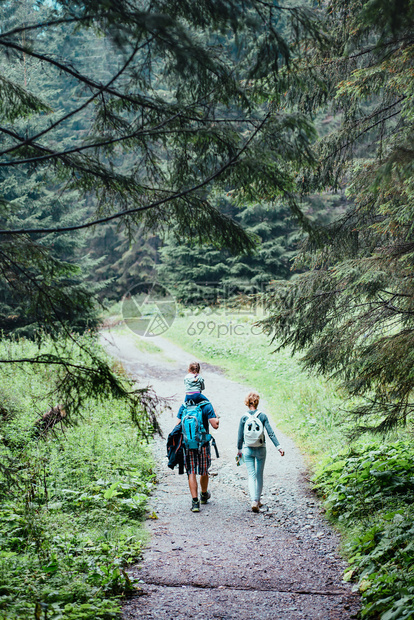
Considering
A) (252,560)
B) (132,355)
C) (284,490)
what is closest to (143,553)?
(252,560)

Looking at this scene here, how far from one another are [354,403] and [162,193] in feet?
23.9

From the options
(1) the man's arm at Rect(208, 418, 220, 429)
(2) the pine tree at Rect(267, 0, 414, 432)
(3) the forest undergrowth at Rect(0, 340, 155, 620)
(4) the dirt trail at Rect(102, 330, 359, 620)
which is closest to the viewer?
(3) the forest undergrowth at Rect(0, 340, 155, 620)

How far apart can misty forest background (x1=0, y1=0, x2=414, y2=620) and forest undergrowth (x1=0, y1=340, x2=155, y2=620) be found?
0.03 metres

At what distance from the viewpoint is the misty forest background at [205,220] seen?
3.54 m

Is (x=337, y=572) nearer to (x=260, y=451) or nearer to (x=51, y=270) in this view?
(x=260, y=451)

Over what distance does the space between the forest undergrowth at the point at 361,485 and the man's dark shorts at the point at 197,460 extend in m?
1.68

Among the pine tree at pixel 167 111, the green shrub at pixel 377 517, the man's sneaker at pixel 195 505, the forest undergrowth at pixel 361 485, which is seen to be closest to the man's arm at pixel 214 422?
the man's sneaker at pixel 195 505

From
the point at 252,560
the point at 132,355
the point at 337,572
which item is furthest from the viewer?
the point at 132,355

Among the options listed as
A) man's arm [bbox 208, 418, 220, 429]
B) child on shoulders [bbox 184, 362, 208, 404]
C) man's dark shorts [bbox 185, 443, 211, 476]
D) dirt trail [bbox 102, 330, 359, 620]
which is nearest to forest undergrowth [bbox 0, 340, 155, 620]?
dirt trail [bbox 102, 330, 359, 620]

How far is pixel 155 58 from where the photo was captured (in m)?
3.75

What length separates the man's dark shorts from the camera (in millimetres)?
6457

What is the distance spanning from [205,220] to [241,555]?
359cm

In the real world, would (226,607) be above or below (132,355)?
→ below

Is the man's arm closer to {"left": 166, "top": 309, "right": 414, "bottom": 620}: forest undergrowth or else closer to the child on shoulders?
the child on shoulders
